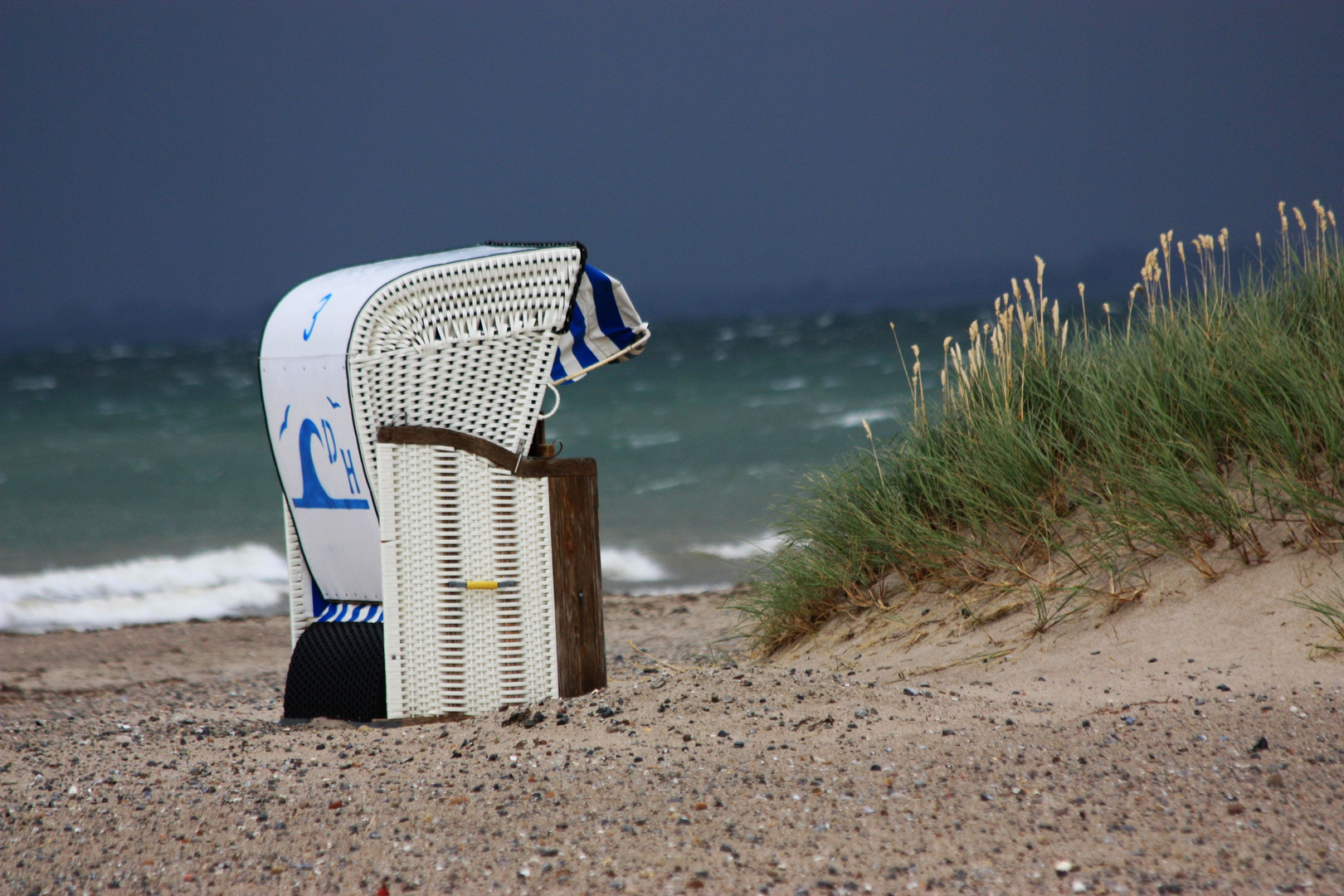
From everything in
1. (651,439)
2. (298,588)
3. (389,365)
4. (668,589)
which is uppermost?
(389,365)

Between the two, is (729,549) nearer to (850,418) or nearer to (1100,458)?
(1100,458)

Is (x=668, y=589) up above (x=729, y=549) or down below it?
below

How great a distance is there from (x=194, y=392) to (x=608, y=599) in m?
23.1

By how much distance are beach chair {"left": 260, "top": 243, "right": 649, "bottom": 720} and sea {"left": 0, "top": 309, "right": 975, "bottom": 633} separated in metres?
1.74

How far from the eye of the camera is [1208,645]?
3.55 m

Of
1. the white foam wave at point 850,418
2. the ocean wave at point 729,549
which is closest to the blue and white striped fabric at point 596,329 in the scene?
the ocean wave at point 729,549

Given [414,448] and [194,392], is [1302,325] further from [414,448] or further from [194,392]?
[194,392]

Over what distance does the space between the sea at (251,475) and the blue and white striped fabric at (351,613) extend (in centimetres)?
203

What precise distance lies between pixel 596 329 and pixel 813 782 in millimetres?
1968

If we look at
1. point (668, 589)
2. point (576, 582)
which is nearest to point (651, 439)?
point (668, 589)

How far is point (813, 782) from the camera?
8.86 feet

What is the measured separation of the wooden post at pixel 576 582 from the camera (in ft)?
12.2

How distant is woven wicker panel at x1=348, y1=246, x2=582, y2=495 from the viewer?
3559mm

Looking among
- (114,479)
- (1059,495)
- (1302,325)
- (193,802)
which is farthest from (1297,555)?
(114,479)
